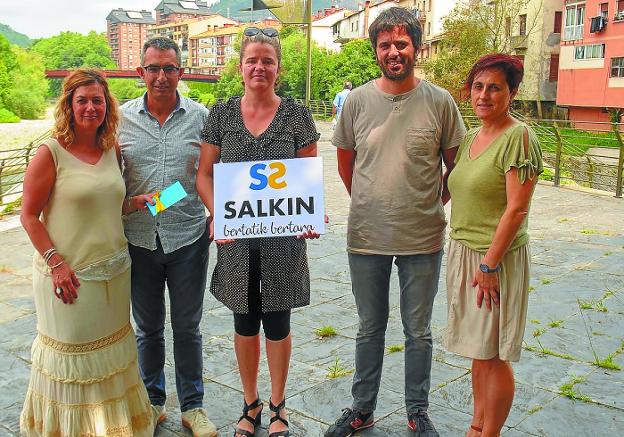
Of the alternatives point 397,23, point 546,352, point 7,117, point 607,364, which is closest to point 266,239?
point 397,23

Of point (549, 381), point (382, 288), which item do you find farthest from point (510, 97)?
point (549, 381)

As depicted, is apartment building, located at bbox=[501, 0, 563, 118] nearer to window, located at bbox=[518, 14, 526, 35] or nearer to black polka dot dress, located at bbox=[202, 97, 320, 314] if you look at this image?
window, located at bbox=[518, 14, 526, 35]

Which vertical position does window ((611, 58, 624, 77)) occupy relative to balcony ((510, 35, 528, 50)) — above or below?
below

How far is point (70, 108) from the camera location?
10.0 ft

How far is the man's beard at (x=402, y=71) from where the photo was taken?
10.5 feet

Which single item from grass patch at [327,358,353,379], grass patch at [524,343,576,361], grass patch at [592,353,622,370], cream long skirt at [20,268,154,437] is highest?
cream long skirt at [20,268,154,437]

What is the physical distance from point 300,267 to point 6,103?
216 ft

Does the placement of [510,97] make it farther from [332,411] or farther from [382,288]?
[332,411]

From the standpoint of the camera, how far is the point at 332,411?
3.75 m

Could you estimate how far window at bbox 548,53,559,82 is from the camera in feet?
130

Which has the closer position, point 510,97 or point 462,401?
point 510,97

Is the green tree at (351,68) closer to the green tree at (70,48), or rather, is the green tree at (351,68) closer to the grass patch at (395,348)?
the grass patch at (395,348)

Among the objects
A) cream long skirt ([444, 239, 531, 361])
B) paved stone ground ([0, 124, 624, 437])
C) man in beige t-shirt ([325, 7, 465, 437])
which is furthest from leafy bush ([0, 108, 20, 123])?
cream long skirt ([444, 239, 531, 361])

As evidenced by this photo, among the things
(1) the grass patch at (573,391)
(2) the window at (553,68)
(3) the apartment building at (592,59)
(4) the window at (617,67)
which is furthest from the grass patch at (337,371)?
(2) the window at (553,68)
